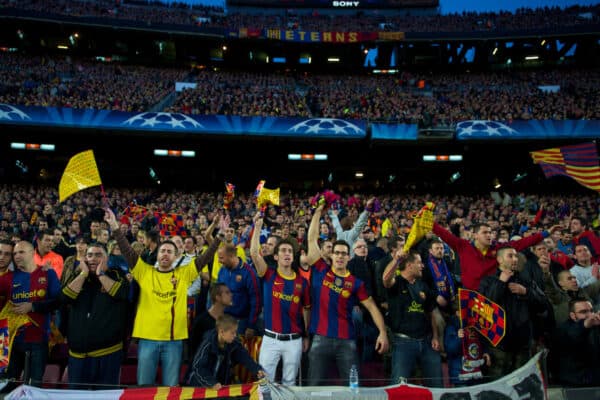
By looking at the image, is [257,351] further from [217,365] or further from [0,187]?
[0,187]

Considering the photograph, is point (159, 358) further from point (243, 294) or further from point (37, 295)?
point (37, 295)

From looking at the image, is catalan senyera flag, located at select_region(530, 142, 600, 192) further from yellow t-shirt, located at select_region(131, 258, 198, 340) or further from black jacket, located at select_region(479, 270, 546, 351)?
yellow t-shirt, located at select_region(131, 258, 198, 340)

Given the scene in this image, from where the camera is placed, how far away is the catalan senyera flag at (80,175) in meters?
5.22

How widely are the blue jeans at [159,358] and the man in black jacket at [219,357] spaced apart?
0.62m

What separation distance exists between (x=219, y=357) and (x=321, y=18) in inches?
1402

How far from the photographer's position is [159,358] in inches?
164

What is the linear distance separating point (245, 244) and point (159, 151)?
17.1 meters

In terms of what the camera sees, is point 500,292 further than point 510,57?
No

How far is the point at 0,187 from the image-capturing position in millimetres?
20797

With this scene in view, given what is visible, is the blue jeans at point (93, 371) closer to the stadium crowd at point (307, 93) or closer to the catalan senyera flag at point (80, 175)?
the catalan senyera flag at point (80, 175)

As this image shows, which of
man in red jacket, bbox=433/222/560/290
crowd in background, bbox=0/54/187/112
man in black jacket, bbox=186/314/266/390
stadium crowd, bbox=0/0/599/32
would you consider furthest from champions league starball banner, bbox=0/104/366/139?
man in black jacket, bbox=186/314/266/390

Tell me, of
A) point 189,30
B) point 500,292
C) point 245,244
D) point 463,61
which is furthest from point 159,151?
point 463,61

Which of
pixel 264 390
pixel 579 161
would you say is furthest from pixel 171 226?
pixel 579 161

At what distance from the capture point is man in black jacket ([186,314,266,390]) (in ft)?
11.6
